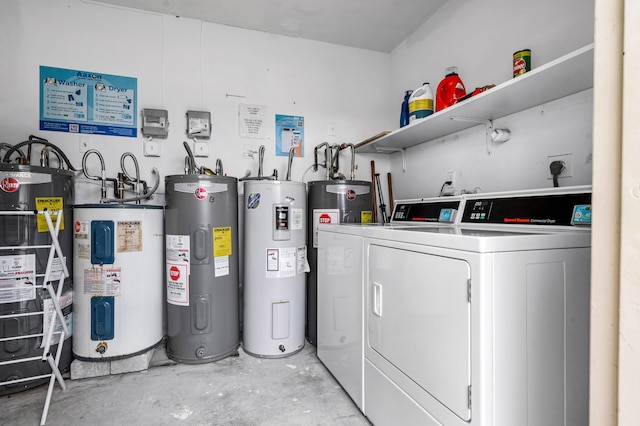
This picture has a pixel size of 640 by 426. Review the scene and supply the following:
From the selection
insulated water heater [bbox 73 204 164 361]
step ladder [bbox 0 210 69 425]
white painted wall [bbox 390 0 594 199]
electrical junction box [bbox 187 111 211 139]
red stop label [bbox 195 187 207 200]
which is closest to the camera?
white painted wall [bbox 390 0 594 199]

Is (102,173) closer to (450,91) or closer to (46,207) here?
(46,207)

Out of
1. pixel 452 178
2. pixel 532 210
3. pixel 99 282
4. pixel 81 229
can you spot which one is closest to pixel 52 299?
pixel 99 282

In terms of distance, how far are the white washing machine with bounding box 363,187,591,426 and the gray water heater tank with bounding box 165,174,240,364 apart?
1.28 metres

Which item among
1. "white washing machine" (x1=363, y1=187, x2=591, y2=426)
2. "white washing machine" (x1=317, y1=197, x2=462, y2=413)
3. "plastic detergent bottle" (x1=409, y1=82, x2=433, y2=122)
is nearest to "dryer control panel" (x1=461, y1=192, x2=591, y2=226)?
"white washing machine" (x1=363, y1=187, x2=591, y2=426)

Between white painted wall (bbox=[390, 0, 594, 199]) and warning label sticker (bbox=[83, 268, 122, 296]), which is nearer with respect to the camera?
white painted wall (bbox=[390, 0, 594, 199])

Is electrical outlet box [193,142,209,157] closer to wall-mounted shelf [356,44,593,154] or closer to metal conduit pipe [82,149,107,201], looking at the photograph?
metal conduit pipe [82,149,107,201]

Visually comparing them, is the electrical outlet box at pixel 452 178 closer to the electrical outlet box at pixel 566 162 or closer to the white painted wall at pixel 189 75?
the electrical outlet box at pixel 566 162

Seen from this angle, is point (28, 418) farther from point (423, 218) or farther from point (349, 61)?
point (349, 61)

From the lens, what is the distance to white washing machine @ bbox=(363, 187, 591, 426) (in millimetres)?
885

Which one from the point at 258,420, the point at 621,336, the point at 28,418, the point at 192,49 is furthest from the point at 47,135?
the point at 621,336

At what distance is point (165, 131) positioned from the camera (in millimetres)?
2330

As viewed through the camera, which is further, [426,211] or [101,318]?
[426,211]

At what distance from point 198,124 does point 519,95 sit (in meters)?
2.04

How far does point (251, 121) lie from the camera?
2.58 meters
